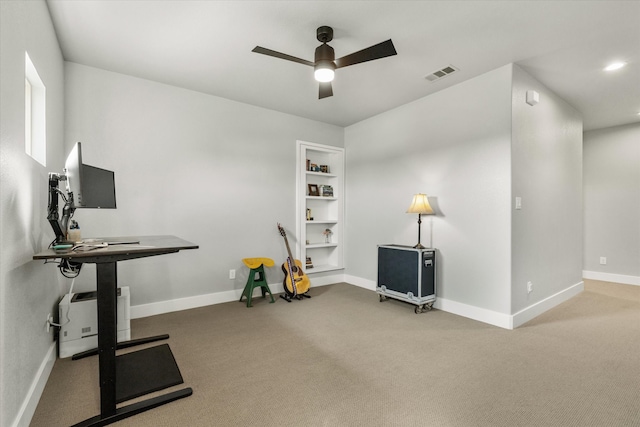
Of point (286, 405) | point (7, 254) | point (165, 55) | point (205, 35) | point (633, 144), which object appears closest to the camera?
point (7, 254)

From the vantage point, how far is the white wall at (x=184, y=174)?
10.1 feet

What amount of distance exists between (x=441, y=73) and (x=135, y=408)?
3716 mm

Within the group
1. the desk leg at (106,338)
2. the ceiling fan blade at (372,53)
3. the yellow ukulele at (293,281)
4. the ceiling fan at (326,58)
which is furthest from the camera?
the yellow ukulele at (293,281)

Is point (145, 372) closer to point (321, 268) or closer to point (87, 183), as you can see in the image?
point (87, 183)

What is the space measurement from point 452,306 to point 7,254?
3.68 meters

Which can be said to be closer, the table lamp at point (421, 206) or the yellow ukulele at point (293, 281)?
the table lamp at point (421, 206)

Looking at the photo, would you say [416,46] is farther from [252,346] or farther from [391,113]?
[252,346]

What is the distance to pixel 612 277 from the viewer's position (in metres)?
4.91

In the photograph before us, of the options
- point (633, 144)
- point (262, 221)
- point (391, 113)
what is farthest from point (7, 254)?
point (633, 144)

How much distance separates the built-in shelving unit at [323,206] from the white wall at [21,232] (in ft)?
9.89

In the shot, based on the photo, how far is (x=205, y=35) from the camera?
250 centimetres

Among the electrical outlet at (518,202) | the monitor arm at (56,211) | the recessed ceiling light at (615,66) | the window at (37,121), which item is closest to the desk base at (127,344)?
the monitor arm at (56,211)

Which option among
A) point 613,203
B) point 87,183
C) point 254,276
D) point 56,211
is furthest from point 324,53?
point 613,203

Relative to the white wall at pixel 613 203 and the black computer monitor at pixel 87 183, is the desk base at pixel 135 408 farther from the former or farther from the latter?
the white wall at pixel 613 203
